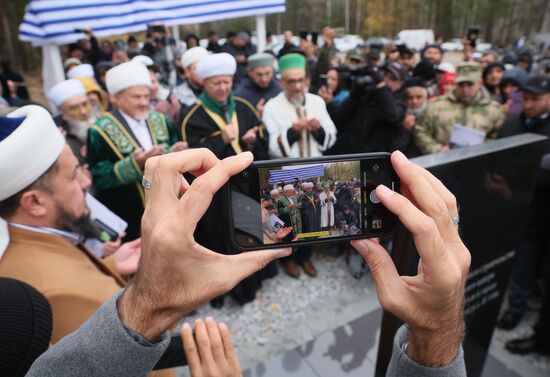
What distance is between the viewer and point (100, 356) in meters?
0.70

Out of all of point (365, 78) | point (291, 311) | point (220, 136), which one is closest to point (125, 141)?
point (220, 136)

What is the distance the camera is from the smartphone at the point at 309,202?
35.6 inches

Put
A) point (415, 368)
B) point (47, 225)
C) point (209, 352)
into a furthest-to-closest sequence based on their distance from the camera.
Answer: point (47, 225), point (209, 352), point (415, 368)

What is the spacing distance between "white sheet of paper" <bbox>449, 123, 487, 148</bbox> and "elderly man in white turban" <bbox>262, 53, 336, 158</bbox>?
1071 mm

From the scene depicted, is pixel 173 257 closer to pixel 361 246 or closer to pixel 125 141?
pixel 361 246

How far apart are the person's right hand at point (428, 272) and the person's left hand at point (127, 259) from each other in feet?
4.39

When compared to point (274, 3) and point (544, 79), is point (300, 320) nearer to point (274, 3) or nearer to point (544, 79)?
point (544, 79)

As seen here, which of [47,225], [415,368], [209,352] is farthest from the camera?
[47,225]

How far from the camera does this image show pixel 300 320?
3.21m

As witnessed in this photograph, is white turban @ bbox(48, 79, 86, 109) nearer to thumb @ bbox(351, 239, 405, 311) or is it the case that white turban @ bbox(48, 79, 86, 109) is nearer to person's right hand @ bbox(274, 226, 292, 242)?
person's right hand @ bbox(274, 226, 292, 242)

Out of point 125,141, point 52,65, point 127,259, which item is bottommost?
point 127,259

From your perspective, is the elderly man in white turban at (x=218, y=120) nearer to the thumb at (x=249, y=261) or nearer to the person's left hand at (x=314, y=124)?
the person's left hand at (x=314, y=124)

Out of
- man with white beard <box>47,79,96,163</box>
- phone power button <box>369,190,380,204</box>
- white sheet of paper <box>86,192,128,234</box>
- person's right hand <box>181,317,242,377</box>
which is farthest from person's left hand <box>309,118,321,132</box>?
person's right hand <box>181,317,242,377</box>

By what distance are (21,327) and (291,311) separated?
2.77m
